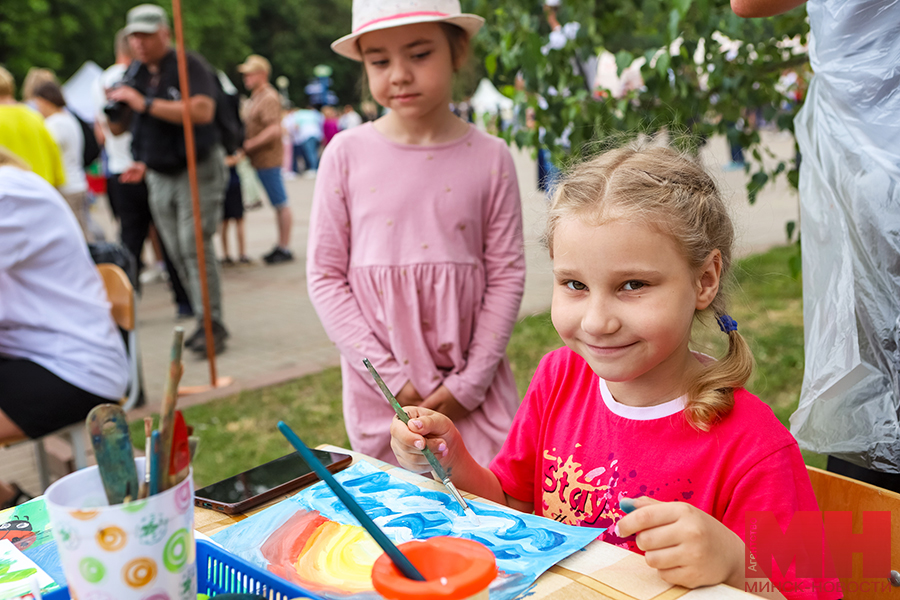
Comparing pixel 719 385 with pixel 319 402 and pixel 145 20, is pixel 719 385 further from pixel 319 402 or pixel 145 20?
pixel 145 20

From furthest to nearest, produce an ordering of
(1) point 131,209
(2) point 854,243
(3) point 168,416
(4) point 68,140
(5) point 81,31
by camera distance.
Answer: (5) point 81,31
(4) point 68,140
(1) point 131,209
(2) point 854,243
(3) point 168,416

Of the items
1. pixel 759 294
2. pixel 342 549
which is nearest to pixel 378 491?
pixel 342 549

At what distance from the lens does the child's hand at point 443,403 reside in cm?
197

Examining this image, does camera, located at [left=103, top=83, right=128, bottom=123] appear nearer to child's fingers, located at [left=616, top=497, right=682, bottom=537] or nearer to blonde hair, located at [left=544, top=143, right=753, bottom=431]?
A: blonde hair, located at [left=544, top=143, right=753, bottom=431]

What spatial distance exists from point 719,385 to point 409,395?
0.92m

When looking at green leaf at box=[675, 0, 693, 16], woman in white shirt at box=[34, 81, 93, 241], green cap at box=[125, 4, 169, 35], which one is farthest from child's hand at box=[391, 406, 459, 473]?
woman in white shirt at box=[34, 81, 93, 241]

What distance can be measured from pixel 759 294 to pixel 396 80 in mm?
4424

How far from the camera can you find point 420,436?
1229 millimetres

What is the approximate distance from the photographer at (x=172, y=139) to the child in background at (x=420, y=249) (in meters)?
2.86

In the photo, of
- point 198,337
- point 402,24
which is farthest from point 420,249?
point 198,337

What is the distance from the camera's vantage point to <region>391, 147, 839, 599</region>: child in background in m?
1.17

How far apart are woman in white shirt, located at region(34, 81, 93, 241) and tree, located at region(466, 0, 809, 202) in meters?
4.13

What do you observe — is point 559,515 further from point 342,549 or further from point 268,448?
point 268,448

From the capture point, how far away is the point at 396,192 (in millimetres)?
1972
